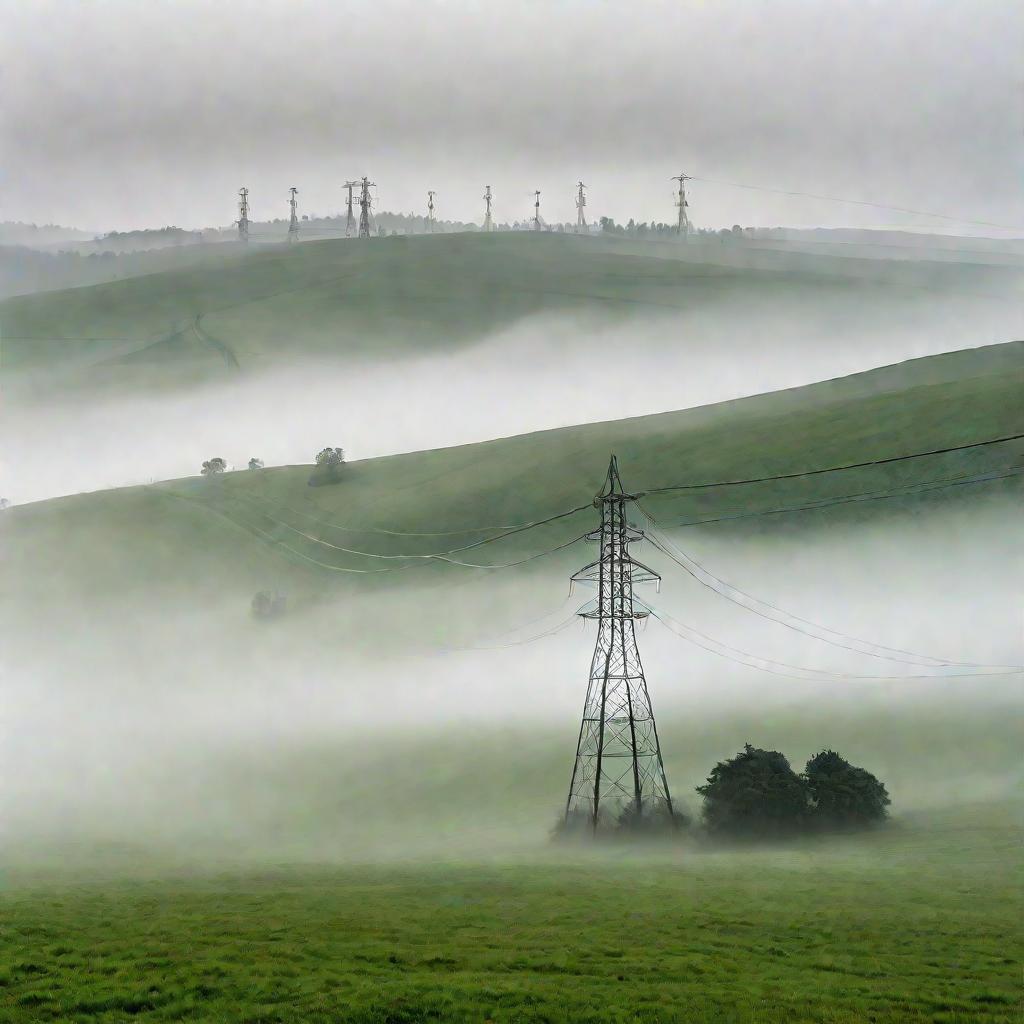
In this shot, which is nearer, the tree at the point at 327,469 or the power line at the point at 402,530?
the power line at the point at 402,530

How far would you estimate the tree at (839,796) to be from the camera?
5491 centimetres

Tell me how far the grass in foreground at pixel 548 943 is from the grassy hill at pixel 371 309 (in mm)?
144010

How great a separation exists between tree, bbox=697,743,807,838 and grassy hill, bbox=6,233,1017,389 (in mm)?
137758

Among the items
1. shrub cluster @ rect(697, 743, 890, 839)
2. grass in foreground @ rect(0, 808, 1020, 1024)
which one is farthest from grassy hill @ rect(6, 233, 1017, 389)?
grass in foreground @ rect(0, 808, 1020, 1024)

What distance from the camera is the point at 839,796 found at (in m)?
55.0

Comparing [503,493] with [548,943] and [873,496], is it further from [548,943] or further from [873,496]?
[548,943]

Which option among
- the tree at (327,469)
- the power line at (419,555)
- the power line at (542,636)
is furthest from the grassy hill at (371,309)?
the power line at (542,636)

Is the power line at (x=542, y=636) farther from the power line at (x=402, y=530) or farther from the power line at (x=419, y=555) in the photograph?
the power line at (x=402, y=530)

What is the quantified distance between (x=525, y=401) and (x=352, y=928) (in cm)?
14789

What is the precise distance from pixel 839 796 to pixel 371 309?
151 metres

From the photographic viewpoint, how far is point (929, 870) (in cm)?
4603

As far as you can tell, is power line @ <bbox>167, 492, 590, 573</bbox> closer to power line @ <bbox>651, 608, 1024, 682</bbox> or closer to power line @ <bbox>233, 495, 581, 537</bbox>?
power line @ <bbox>233, 495, 581, 537</bbox>

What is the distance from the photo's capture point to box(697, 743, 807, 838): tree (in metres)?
53.6

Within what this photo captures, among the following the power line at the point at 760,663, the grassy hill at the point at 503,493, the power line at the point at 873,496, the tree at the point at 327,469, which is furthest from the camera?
the tree at the point at 327,469
